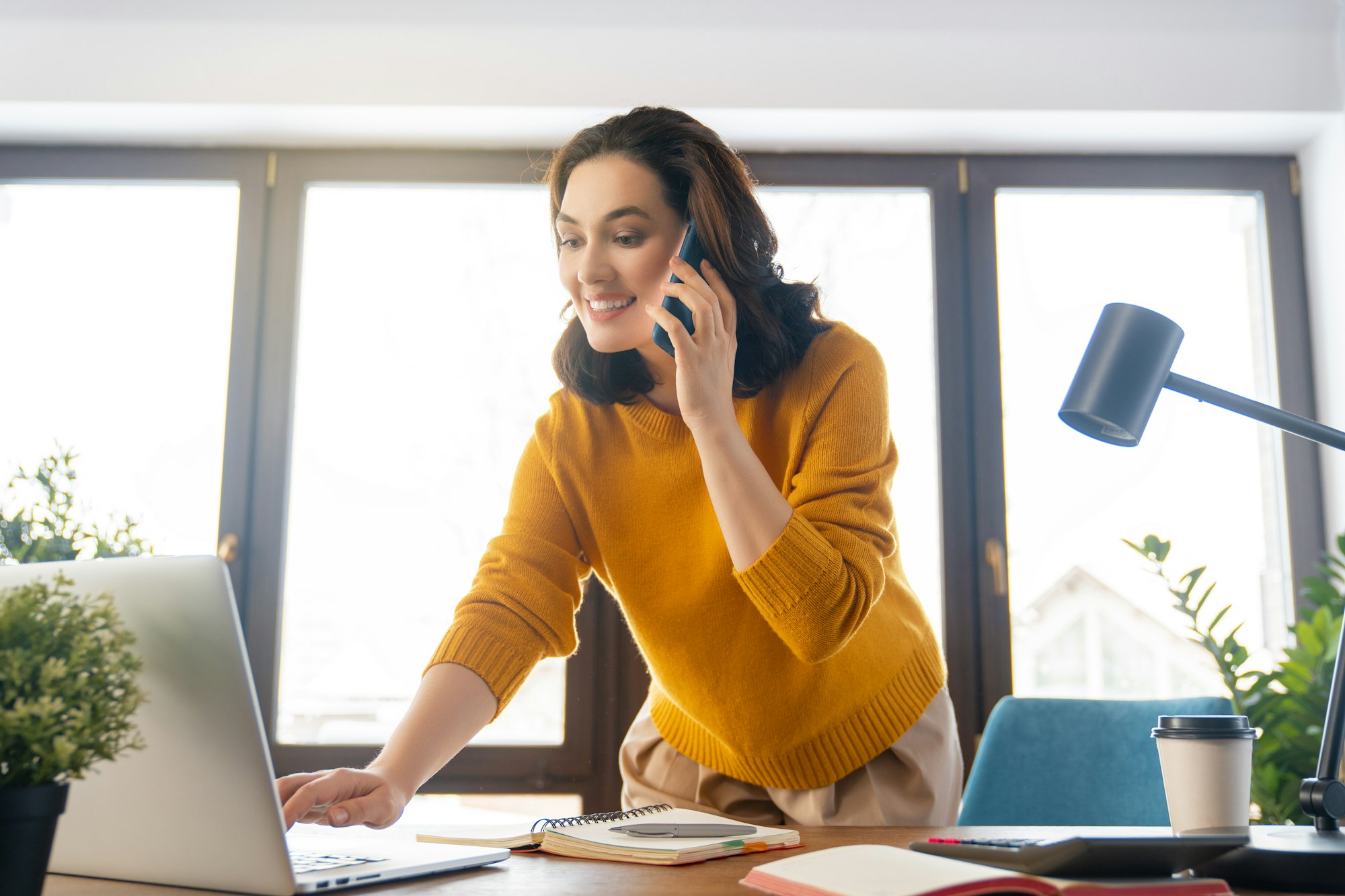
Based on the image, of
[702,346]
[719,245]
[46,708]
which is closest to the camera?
[46,708]

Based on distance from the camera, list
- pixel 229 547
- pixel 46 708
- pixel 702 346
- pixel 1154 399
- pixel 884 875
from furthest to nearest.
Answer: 1. pixel 229 547
2. pixel 702 346
3. pixel 1154 399
4. pixel 884 875
5. pixel 46 708

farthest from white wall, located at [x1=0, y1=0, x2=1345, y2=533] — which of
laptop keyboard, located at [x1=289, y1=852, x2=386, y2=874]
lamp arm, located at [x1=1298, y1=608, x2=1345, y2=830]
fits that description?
laptop keyboard, located at [x1=289, y1=852, x2=386, y2=874]

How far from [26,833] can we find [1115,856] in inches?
25.7

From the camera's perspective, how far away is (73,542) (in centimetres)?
127

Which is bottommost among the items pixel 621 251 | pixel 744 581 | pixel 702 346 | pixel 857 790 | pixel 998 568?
pixel 857 790

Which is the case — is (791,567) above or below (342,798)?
above

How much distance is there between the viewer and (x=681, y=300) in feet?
4.09

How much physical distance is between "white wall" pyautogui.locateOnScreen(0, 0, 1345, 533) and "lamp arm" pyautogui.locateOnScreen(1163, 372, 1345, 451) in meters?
1.80

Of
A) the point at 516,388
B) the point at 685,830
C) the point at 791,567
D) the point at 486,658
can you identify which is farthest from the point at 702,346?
the point at 516,388

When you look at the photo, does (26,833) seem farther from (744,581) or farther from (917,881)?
(744,581)

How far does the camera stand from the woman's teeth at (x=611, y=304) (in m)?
1.32

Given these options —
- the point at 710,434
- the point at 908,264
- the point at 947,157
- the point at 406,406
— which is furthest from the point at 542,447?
the point at 947,157

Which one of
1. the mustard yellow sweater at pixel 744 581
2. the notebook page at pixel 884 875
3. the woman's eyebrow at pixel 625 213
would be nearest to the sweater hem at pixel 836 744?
the mustard yellow sweater at pixel 744 581

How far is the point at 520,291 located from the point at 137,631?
6.87 ft
